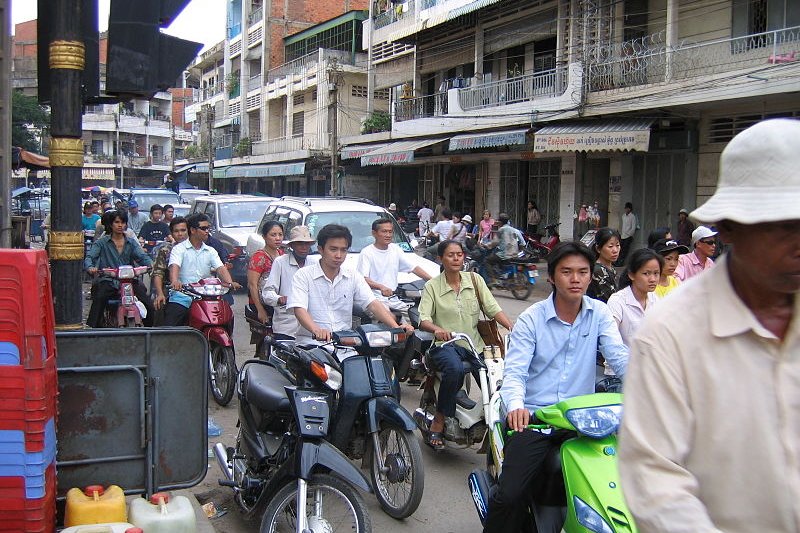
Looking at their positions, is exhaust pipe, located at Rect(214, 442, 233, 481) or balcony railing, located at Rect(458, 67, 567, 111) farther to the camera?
balcony railing, located at Rect(458, 67, 567, 111)

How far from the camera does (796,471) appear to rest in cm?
140

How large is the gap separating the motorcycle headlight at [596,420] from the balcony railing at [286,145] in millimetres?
33932

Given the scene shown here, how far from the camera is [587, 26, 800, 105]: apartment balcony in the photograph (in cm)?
1378

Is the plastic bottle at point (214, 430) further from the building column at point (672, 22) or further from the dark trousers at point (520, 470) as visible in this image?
the building column at point (672, 22)

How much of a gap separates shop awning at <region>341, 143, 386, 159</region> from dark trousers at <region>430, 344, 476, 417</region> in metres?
23.0

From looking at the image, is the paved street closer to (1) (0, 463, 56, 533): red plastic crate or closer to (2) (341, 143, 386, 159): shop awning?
(1) (0, 463, 56, 533): red plastic crate

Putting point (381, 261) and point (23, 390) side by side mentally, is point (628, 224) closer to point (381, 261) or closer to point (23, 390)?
point (381, 261)

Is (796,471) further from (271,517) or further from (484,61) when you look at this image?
→ (484,61)

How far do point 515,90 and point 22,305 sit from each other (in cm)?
1941

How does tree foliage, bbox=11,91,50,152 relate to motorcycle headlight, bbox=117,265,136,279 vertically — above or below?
above

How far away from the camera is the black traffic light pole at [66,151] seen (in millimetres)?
3715

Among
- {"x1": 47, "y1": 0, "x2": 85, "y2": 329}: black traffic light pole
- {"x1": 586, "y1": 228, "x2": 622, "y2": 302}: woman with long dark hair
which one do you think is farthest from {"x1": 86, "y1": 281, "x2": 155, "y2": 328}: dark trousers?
{"x1": 586, "y1": 228, "x2": 622, "y2": 302}: woman with long dark hair

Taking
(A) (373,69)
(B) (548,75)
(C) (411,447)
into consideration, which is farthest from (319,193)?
(C) (411,447)

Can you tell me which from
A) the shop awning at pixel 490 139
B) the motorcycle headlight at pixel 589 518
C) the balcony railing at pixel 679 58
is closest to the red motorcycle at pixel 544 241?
the shop awning at pixel 490 139
